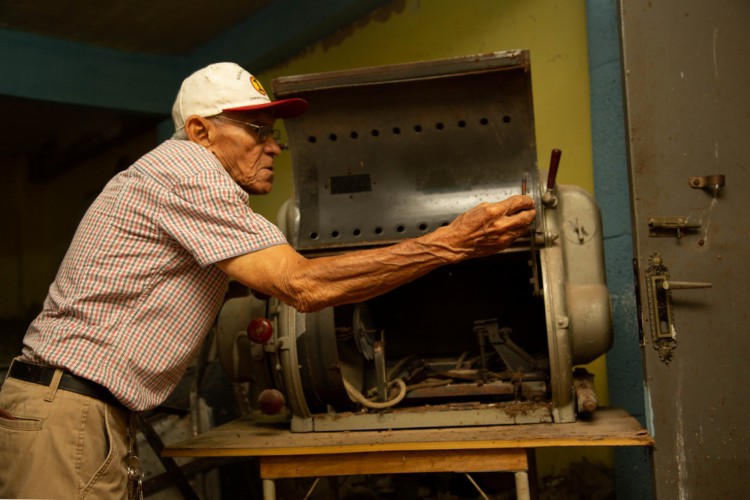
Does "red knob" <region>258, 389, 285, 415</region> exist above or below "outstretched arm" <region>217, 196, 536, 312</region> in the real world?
below

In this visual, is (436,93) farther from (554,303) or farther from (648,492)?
(648,492)

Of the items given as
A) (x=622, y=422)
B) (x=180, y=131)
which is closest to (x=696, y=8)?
(x=622, y=422)

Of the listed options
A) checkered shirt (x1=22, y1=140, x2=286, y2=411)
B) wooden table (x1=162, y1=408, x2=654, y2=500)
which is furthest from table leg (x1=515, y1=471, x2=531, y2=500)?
checkered shirt (x1=22, y1=140, x2=286, y2=411)

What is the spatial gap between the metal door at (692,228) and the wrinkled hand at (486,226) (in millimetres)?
678

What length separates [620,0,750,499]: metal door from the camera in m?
2.47

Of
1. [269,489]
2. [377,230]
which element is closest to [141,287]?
[269,489]

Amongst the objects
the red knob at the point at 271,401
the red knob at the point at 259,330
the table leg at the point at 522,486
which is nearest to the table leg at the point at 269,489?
the red knob at the point at 271,401

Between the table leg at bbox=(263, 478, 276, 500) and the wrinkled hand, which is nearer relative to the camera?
the wrinkled hand

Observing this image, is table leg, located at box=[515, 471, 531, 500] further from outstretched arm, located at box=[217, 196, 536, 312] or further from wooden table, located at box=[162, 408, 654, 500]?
outstretched arm, located at box=[217, 196, 536, 312]

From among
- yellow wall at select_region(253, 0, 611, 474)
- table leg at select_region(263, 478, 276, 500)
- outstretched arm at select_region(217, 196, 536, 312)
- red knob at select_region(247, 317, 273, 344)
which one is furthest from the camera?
yellow wall at select_region(253, 0, 611, 474)

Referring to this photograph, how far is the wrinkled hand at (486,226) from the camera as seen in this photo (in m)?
1.98

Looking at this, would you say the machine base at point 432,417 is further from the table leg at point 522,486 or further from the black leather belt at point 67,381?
the black leather belt at point 67,381

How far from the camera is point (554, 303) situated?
265cm

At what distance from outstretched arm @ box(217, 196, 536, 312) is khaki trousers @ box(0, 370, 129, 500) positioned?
0.48 m
